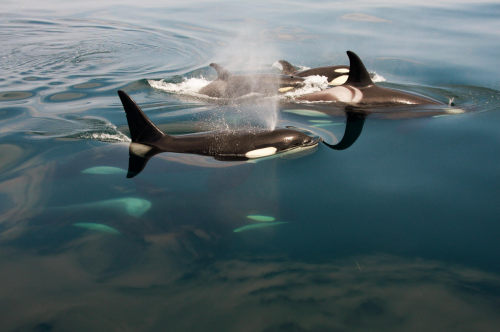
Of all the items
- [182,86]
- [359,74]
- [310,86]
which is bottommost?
[182,86]

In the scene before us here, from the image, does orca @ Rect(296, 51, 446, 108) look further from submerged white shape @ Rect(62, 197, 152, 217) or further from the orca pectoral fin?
submerged white shape @ Rect(62, 197, 152, 217)

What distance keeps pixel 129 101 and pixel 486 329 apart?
4.72m

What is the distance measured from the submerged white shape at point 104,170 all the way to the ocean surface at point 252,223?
0.09 feet

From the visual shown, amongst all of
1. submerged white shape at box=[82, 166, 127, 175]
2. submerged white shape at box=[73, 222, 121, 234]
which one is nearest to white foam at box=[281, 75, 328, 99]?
submerged white shape at box=[82, 166, 127, 175]

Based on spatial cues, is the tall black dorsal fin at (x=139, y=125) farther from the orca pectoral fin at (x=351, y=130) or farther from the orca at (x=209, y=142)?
the orca pectoral fin at (x=351, y=130)

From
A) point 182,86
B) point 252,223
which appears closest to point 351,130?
point 252,223

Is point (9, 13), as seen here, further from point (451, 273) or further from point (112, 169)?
point (451, 273)

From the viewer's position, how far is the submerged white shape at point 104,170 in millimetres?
5199

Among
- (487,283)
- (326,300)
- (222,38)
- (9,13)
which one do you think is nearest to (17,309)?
(326,300)

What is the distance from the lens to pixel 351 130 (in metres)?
6.63

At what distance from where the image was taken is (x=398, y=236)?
362cm

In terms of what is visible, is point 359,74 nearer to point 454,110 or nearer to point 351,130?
point 454,110

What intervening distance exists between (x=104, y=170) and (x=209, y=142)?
147cm

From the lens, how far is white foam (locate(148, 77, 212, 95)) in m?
11.1
